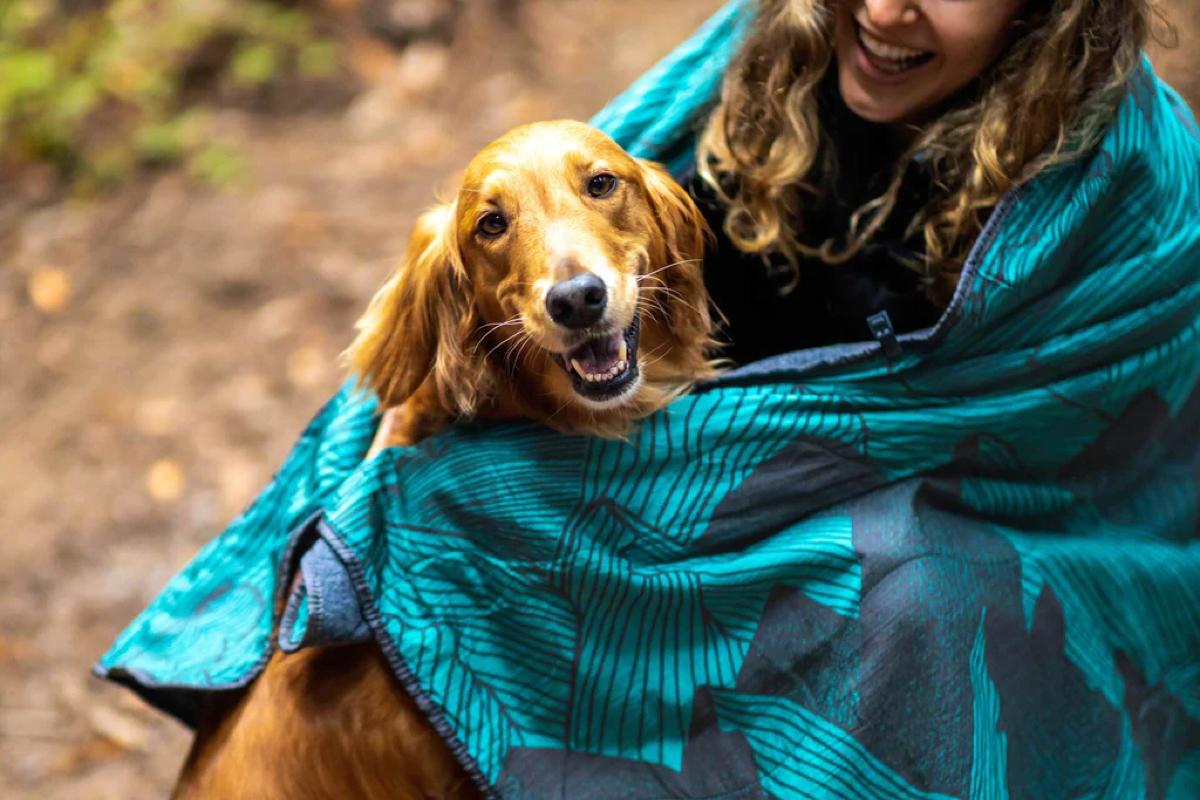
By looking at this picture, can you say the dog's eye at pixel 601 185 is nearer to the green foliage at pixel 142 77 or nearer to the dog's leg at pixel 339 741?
the dog's leg at pixel 339 741

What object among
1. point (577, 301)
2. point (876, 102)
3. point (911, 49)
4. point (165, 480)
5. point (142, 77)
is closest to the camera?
point (577, 301)

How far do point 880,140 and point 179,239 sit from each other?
3.74 metres

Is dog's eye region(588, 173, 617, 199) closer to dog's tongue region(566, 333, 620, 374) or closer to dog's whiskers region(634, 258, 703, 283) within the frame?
dog's whiskers region(634, 258, 703, 283)

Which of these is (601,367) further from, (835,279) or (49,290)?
(49,290)

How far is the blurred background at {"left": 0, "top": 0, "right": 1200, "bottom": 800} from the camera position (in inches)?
147

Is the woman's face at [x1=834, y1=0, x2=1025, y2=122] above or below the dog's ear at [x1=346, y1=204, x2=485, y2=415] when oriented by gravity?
above

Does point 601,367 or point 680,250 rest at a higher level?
point 680,250

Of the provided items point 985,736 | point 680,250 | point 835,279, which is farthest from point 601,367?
point 985,736

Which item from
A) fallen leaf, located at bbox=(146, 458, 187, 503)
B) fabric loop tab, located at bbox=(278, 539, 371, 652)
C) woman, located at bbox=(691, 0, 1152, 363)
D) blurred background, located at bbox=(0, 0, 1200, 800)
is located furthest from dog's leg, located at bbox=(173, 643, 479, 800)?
fallen leaf, located at bbox=(146, 458, 187, 503)

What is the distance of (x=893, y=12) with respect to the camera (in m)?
2.10

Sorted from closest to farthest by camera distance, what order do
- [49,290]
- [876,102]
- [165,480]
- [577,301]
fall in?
[577,301], [876,102], [165,480], [49,290]

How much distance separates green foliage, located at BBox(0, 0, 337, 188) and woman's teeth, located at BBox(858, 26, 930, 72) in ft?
12.9

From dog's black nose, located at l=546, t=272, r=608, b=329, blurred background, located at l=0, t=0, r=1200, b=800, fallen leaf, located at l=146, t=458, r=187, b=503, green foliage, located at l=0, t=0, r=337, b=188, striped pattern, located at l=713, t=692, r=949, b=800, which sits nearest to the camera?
dog's black nose, located at l=546, t=272, r=608, b=329

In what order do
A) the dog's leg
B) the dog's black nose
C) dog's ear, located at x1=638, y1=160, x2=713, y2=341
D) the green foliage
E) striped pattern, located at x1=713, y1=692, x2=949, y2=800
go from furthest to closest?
the green foliage
dog's ear, located at x1=638, y1=160, x2=713, y2=341
the dog's leg
striped pattern, located at x1=713, y1=692, x2=949, y2=800
the dog's black nose
